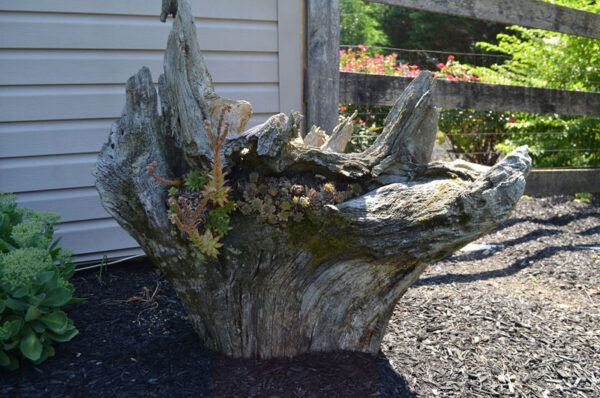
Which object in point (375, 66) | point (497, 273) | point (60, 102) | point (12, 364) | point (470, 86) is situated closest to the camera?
point (12, 364)

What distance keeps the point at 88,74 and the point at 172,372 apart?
230cm

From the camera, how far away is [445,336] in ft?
8.46

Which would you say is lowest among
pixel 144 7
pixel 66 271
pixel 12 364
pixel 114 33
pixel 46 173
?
pixel 12 364

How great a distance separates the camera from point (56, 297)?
7.06ft

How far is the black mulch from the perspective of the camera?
2.05 m

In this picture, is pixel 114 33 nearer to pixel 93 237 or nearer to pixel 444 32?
pixel 93 237

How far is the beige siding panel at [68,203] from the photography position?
11.1 ft

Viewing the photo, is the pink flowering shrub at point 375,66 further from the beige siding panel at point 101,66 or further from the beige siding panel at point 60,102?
the beige siding panel at point 60,102

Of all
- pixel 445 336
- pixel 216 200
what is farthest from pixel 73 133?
pixel 445 336

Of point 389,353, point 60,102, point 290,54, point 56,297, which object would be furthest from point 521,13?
point 56,297

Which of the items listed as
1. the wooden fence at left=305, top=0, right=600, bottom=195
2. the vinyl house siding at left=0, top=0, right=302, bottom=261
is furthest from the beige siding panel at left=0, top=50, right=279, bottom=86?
the wooden fence at left=305, top=0, right=600, bottom=195

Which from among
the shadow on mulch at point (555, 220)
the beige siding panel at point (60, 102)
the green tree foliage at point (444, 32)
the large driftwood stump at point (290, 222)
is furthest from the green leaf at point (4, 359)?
the green tree foliage at point (444, 32)

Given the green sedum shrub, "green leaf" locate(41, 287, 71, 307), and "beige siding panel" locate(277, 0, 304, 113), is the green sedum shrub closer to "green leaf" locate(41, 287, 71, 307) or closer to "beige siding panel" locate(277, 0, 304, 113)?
"green leaf" locate(41, 287, 71, 307)

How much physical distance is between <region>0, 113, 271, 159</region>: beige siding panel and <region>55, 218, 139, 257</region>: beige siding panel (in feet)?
1.84
